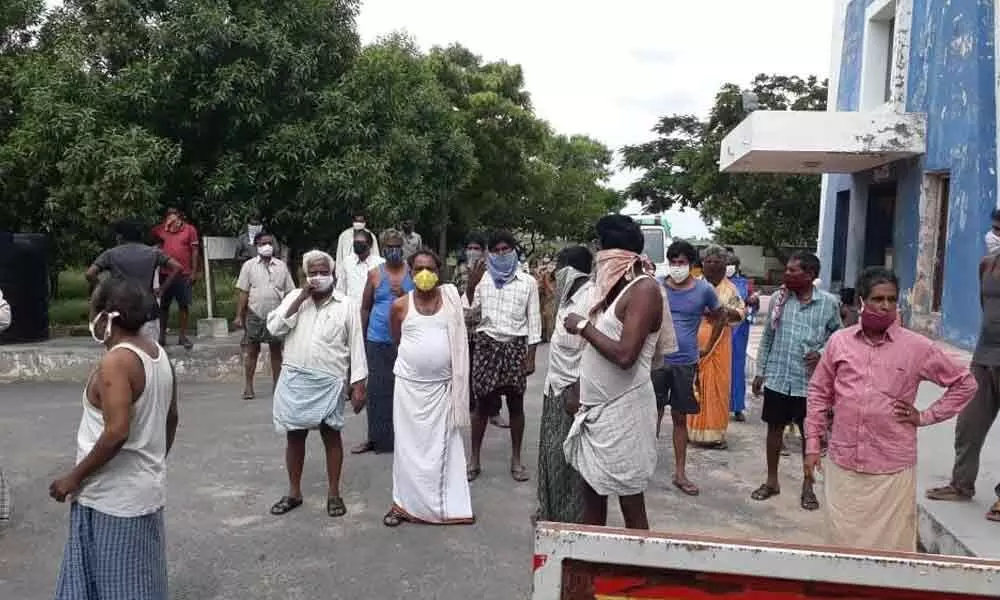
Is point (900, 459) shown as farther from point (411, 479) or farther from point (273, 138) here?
point (273, 138)

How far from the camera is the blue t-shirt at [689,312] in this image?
5816mm

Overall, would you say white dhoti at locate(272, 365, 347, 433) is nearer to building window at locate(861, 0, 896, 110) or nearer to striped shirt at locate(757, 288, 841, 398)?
striped shirt at locate(757, 288, 841, 398)

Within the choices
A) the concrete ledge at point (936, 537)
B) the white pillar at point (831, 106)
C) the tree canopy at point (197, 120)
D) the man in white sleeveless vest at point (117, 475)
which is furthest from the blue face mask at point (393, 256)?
the white pillar at point (831, 106)

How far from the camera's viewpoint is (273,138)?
35.6 feet

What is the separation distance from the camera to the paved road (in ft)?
13.3

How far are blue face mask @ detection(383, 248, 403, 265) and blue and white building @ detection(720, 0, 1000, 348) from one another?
7663mm

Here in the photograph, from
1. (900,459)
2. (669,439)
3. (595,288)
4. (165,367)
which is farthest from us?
(669,439)

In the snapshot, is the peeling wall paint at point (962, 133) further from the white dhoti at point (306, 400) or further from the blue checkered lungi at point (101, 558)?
the blue checkered lungi at point (101, 558)

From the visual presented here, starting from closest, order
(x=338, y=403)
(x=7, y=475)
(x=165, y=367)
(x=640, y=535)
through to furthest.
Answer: (x=640, y=535) < (x=165, y=367) < (x=338, y=403) < (x=7, y=475)

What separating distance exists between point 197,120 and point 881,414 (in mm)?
9860

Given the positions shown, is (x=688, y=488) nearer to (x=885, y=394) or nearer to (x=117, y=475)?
(x=885, y=394)

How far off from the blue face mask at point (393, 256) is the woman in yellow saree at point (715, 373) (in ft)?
7.99

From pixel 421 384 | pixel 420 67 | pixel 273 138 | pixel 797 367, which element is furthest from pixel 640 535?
pixel 420 67

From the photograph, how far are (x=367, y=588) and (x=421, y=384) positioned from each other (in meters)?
1.22
